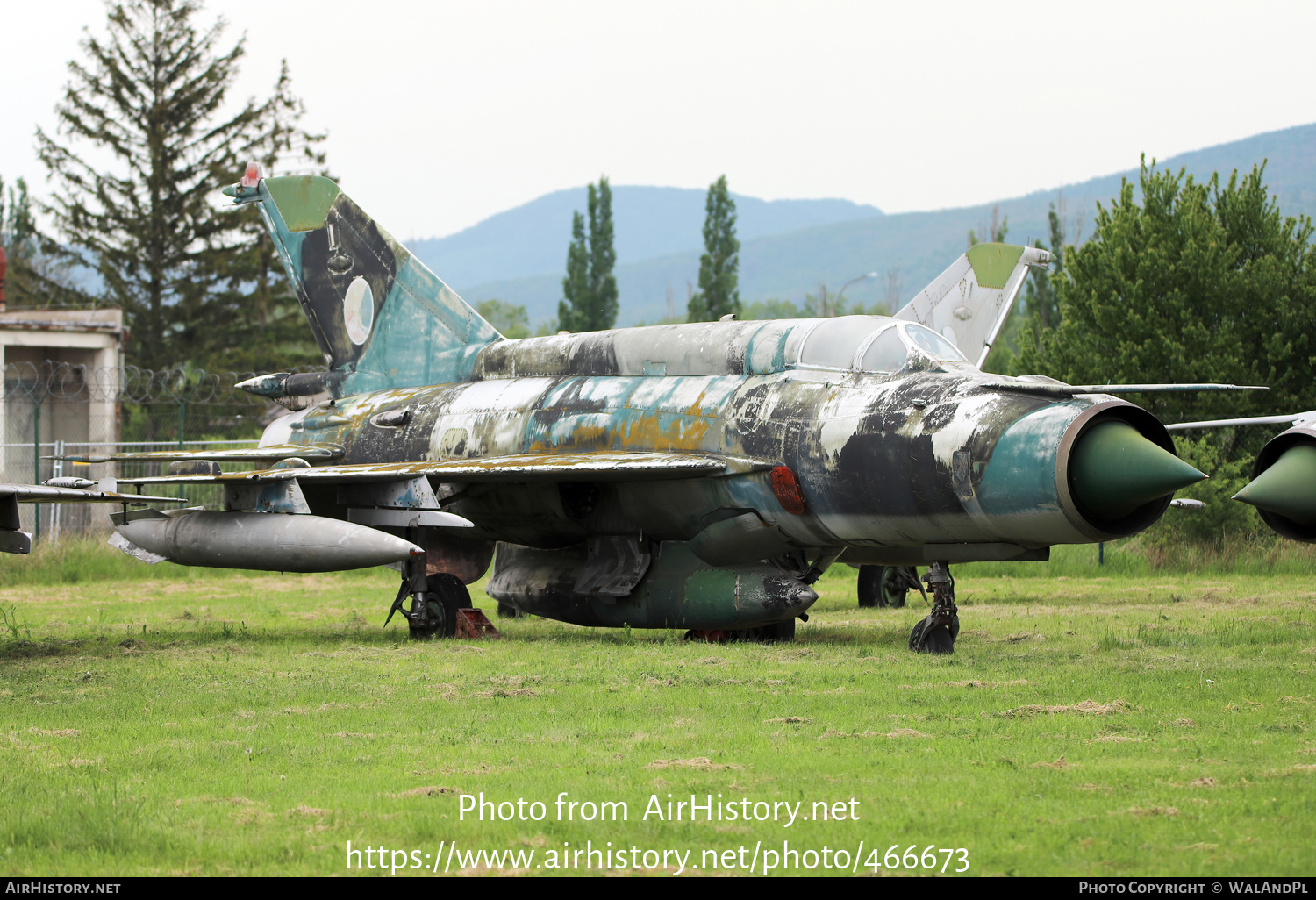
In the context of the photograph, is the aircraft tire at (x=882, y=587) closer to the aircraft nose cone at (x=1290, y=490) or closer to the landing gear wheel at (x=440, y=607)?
the landing gear wheel at (x=440, y=607)

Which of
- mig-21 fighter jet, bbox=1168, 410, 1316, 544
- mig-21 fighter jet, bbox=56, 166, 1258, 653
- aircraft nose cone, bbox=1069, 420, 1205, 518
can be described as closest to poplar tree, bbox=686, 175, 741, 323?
mig-21 fighter jet, bbox=56, 166, 1258, 653

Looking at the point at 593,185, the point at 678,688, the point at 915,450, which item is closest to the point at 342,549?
the point at 678,688

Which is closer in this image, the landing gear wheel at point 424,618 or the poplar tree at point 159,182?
the landing gear wheel at point 424,618

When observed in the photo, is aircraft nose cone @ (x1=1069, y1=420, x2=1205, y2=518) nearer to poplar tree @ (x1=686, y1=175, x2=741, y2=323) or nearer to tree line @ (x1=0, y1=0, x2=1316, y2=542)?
tree line @ (x1=0, y1=0, x2=1316, y2=542)

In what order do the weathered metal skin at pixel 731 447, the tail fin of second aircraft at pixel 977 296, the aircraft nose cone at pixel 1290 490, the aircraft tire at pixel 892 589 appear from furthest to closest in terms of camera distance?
the tail fin of second aircraft at pixel 977 296, the aircraft tire at pixel 892 589, the weathered metal skin at pixel 731 447, the aircraft nose cone at pixel 1290 490

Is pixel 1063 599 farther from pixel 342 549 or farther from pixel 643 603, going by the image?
pixel 342 549

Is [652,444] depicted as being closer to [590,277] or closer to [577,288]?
[577,288]

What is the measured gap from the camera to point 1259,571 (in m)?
19.4

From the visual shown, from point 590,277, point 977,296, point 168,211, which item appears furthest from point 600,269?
point 977,296

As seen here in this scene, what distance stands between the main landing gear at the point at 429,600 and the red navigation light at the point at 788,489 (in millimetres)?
3589

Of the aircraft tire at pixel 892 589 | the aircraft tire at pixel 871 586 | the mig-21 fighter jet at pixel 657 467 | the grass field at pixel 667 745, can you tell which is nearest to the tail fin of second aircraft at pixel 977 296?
the aircraft tire at pixel 892 589

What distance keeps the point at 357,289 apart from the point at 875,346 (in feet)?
23.6

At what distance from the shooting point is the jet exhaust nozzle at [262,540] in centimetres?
1187

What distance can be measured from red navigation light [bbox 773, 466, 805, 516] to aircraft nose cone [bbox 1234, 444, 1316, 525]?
4.10 metres
